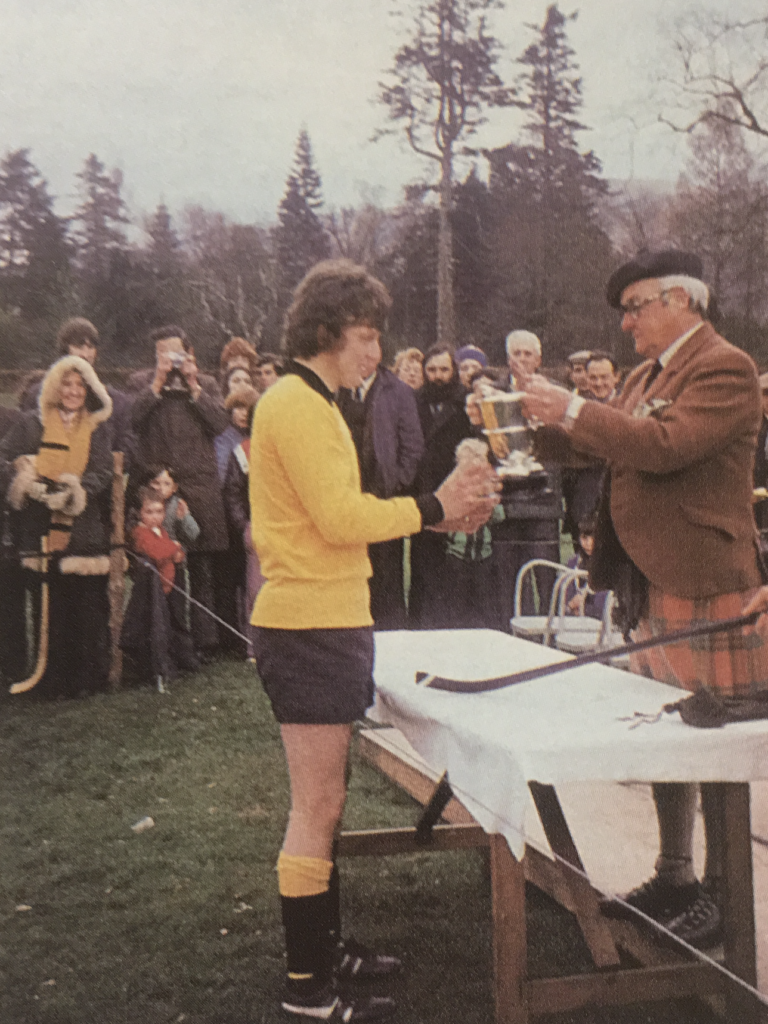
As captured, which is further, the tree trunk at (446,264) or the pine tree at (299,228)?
the tree trunk at (446,264)

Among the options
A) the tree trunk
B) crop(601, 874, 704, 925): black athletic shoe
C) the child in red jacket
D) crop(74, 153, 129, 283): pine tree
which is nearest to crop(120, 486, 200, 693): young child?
the child in red jacket

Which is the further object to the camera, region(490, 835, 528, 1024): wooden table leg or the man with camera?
the man with camera

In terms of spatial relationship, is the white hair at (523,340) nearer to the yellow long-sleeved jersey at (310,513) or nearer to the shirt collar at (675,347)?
the shirt collar at (675,347)

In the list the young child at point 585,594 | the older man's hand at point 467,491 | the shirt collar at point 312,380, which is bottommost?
the young child at point 585,594

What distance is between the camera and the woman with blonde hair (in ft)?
17.7

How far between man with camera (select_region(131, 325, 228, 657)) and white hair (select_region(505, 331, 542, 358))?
5.10ft

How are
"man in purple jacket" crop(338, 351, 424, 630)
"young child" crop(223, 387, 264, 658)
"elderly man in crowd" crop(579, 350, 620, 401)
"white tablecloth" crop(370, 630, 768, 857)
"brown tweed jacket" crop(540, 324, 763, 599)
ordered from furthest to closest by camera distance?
"young child" crop(223, 387, 264, 658)
"elderly man in crowd" crop(579, 350, 620, 401)
"man in purple jacket" crop(338, 351, 424, 630)
"brown tweed jacket" crop(540, 324, 763, 599)
"white tablecloth" crop(370, 630, 768, 857)

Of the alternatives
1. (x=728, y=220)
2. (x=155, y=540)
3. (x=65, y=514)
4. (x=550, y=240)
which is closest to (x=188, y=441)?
(x=155, y=540)

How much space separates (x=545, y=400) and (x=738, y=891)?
3.06 ft

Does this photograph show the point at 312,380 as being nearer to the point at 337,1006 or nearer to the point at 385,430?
the point at 337,1006

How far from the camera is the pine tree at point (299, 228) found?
447 centimetres

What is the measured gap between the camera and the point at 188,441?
5207mm

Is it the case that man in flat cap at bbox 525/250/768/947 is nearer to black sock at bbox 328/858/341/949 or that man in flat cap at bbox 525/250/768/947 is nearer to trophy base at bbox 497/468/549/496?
trophy base at bbox 497/468/549/496

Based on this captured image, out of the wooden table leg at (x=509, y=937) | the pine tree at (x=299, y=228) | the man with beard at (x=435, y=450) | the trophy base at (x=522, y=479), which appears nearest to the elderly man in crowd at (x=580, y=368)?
the man with beard at (x=435, y=450)
